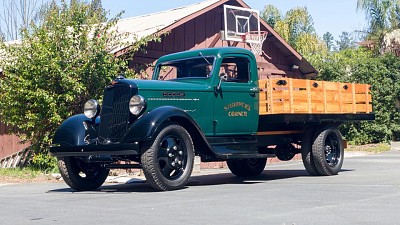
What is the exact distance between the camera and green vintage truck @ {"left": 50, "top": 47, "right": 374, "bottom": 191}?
32.6 ft

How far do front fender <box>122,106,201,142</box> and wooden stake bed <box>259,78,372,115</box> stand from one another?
249 centimetres

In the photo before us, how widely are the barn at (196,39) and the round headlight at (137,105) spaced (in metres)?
6.27

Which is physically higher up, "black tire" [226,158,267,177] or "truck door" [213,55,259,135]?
"truck door" [213,55,259,135]

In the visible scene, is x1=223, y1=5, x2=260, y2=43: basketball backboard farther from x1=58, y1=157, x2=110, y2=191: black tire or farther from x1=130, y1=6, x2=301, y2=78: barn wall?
x1=58, y1=157, x2=110, y2=191: black tire

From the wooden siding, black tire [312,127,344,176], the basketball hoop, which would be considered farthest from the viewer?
the basketball hoop

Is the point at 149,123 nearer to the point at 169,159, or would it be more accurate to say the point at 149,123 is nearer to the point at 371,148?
the point at 169,159

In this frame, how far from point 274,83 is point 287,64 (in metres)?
11.0

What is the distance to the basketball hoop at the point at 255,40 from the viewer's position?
67.5ft

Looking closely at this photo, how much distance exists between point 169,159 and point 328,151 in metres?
4.21

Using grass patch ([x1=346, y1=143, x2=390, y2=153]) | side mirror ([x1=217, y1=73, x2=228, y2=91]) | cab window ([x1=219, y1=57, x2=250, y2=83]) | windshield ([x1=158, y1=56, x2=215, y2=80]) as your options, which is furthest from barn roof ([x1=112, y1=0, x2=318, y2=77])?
side mirror ([x1=217, y1=73, x2=228, y2=91])

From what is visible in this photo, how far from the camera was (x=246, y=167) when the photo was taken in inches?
535

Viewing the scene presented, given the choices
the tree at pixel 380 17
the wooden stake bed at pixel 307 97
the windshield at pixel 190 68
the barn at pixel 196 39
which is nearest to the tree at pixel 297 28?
the tree at pixel 380 17

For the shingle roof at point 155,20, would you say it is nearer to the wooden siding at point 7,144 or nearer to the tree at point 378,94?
the wooden siding at point 7,144

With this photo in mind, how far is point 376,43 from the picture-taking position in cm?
3000
